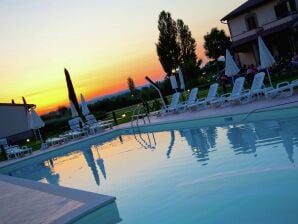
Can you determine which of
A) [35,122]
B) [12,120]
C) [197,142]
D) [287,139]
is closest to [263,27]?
[35,122]

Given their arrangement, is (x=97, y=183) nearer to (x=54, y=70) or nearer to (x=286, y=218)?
(x=286, y=218)

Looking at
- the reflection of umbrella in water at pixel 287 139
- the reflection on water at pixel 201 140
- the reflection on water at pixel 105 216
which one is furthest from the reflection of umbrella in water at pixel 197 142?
the reflection on water at pixel 105 216

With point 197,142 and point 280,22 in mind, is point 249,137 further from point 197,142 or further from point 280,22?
point 280,22

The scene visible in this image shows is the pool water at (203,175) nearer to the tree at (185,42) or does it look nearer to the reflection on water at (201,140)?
the reflection on water at (201,140)

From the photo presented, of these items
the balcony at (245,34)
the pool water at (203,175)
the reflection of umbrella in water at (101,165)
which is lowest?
the pool water at (203,175)

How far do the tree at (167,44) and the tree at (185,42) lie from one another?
61cm

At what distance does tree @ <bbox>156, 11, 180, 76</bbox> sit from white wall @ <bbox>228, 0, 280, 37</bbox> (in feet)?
50.8

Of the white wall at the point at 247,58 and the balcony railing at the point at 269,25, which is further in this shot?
the white wall at the point at 247,58

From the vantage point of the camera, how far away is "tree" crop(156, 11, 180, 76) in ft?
148

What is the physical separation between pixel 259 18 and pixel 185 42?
19.4 metres

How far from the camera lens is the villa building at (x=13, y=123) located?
28.8m

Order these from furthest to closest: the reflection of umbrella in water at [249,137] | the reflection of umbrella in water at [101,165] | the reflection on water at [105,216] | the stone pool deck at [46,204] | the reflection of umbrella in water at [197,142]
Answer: the reflection of umbrella in water at [101,165]
the reflection of umbrella in water at [197,142]
the reflection of umbrella in water at [249,137]
the stone pool deck at [46,204]
the reflection on water at [105,216]

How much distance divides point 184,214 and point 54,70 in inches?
829

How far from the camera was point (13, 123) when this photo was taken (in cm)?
2939
